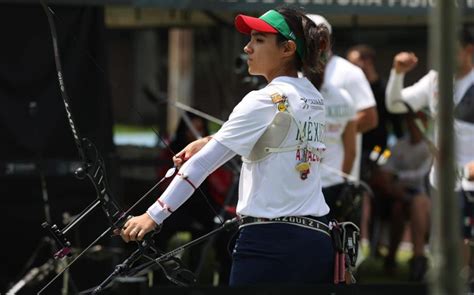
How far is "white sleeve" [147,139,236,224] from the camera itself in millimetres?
4059

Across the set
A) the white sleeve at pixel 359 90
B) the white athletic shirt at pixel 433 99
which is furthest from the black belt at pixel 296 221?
the white sleeve at pixel 359 90

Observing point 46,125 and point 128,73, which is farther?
point 128,73

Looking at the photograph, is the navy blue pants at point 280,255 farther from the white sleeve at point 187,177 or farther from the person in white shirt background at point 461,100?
the person in white shirt background at point 461,100

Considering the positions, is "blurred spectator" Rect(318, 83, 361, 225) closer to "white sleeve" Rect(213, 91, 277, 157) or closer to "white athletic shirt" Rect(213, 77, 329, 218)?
"white athletic shirt" Rect(213, 77, 329, 218)


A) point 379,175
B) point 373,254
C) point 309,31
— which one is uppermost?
point 309,31

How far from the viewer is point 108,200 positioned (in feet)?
14.6

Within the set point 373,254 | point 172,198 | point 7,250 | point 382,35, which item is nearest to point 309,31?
point 172,198

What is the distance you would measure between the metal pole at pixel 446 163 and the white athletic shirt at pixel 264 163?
165 centimetres

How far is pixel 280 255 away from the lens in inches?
168

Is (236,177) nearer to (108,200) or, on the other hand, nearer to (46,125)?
(46,125)

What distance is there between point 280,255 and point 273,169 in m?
0.33

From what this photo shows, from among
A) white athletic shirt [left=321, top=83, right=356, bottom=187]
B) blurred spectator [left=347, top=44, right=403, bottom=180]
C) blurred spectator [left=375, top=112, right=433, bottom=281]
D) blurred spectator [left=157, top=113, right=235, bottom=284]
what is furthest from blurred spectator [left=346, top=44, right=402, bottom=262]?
white athletic shirt [left=321, top=83, right=356, bottom=187]

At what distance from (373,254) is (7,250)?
4.44 meters

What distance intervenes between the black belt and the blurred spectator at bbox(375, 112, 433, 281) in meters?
5.57
